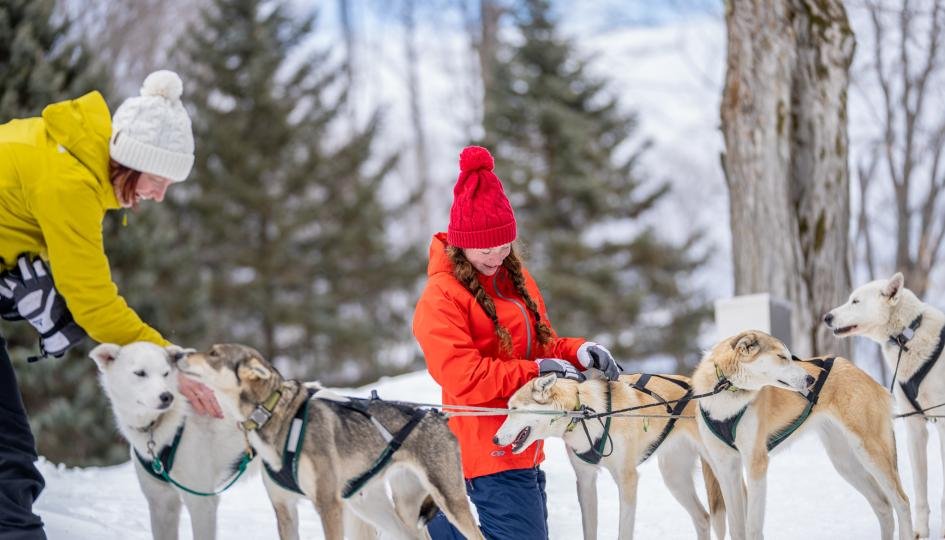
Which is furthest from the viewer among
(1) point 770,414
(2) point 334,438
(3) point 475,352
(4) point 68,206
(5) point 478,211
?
(1) point 770,414

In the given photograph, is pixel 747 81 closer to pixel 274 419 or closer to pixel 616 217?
pixel 274 419

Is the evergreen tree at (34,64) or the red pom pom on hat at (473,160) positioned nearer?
the red pom pom on hat at (473,160)

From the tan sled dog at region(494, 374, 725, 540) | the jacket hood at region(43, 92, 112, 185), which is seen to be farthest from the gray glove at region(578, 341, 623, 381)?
the jacket hood at region(43, 92, 112, 185)

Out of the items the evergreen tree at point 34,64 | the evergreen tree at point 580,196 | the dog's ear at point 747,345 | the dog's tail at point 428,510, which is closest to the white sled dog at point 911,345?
the dog's ear at point 747,345

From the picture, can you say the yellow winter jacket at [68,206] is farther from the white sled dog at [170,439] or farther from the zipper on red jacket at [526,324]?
the zipper on red jacket at [526,324]

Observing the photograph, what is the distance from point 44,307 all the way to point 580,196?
18.4 metres

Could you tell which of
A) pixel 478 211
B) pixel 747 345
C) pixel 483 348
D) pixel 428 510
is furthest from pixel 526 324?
pixel 747 345

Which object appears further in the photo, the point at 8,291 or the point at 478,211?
the point at 478,211

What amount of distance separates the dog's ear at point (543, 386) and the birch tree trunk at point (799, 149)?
5.44 m

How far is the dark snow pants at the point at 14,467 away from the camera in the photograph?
144 inches

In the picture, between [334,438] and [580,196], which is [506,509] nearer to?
[334,438]

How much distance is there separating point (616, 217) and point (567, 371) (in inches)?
716

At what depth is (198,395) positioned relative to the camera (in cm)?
370

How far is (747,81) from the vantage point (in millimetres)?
9164
